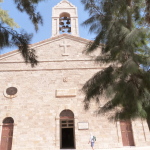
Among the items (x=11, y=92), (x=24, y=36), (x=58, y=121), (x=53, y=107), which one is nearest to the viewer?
(x=24, y=36)

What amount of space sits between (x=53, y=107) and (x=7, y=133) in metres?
3.21

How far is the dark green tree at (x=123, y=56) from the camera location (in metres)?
4.05

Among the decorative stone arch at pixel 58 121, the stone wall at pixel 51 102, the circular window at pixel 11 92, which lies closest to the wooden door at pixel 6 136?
the stone wall at pixel 51 102

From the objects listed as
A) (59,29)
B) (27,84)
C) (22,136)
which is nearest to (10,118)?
(22,136)

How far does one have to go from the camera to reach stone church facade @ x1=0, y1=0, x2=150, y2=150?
1002cm

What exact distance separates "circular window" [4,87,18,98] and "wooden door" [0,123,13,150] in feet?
6.02

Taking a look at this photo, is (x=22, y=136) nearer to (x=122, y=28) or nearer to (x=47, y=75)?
(x=47, y=75)

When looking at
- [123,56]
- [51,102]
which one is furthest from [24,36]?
[51,102]

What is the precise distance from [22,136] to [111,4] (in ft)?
28.8

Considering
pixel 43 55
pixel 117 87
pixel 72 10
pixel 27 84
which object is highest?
pixel 72 10

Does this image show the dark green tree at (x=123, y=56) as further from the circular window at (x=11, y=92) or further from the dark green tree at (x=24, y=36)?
the circular window at (x=11, y=92)

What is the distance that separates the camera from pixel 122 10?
495cm

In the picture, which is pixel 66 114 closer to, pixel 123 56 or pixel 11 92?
pixel 11 92

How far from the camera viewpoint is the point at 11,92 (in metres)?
11.1
